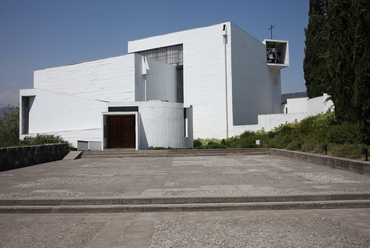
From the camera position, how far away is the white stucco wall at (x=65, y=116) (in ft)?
81.5

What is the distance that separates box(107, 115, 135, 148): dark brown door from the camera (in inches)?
880

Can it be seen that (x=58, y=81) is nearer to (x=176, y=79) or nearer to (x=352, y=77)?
(x=176, y=79)

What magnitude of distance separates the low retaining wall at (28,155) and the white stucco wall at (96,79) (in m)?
12.7

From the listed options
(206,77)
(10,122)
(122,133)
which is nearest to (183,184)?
(122,133)

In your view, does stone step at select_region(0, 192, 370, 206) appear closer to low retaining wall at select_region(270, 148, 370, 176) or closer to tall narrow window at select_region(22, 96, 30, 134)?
low retaining wall at select_region(270, 148, 370, 176)

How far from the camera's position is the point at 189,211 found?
6.18m

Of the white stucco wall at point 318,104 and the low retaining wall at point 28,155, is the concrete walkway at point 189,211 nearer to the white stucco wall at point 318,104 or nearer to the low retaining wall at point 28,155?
the low retaining wall at point 28,155

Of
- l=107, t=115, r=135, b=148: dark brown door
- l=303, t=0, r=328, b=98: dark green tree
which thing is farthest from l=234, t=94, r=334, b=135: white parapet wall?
l=107, t=115, r=135, b=148: dark brown door

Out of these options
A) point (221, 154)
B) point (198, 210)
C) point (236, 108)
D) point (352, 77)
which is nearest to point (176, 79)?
point (236, 108)

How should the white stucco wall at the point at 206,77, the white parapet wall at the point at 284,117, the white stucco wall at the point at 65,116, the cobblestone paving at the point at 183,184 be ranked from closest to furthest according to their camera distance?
1. the cobblestone paving at the point at 183,184
2. the white stucco wall at the point at 65,116
3. the white parapet wall at the point at 284,117
4. the white stucco wall at the point at 206,77

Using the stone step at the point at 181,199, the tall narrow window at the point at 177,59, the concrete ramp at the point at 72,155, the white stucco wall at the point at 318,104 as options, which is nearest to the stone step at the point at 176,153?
the concrete ramp at the point at 72,155

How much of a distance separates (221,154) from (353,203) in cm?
1310

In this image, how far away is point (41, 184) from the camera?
28.3 ft

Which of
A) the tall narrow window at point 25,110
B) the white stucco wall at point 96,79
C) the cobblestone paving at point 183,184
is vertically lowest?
the cobblestone paving at point 183,184
